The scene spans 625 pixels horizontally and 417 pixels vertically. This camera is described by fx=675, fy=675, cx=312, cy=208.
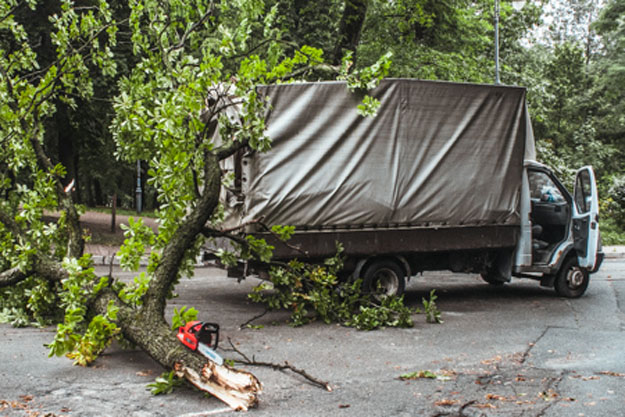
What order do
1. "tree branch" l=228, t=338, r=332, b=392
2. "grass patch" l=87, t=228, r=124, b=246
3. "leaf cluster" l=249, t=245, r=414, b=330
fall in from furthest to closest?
"grass patch" l=87, t=228, r=124, b=246 → "leaf cluster" l=249, t=245, r=414, b=330 → "tree branch" l=228, t=338, r=332, b=392

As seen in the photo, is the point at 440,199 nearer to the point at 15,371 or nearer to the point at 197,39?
the point at 197,39

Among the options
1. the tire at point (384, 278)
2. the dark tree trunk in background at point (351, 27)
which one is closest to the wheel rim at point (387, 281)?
the tire at point (384, 278)

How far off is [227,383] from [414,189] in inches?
204

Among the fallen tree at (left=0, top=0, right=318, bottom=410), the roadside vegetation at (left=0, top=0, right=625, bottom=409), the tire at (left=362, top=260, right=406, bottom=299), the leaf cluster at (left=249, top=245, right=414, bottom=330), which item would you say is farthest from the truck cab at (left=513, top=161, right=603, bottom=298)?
the fallen tree at (left=0, top=0, right=318, bottom=410)

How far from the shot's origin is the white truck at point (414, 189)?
29.6 feet

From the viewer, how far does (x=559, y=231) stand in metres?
11.1

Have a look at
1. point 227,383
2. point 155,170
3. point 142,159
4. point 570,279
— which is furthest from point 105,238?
point 227,383

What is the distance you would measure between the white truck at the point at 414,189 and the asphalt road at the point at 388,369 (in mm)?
951

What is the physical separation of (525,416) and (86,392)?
3.54m

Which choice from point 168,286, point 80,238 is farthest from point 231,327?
point 80,238

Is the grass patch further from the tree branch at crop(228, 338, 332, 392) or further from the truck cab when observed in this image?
the tree branch at crop(228, 338, 332, 392)

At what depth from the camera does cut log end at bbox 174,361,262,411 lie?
5.27 m

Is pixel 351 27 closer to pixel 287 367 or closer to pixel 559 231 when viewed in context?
pixel 559 231

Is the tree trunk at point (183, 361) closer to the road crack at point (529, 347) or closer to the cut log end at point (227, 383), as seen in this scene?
A: the cut log end at point (227, 383)
